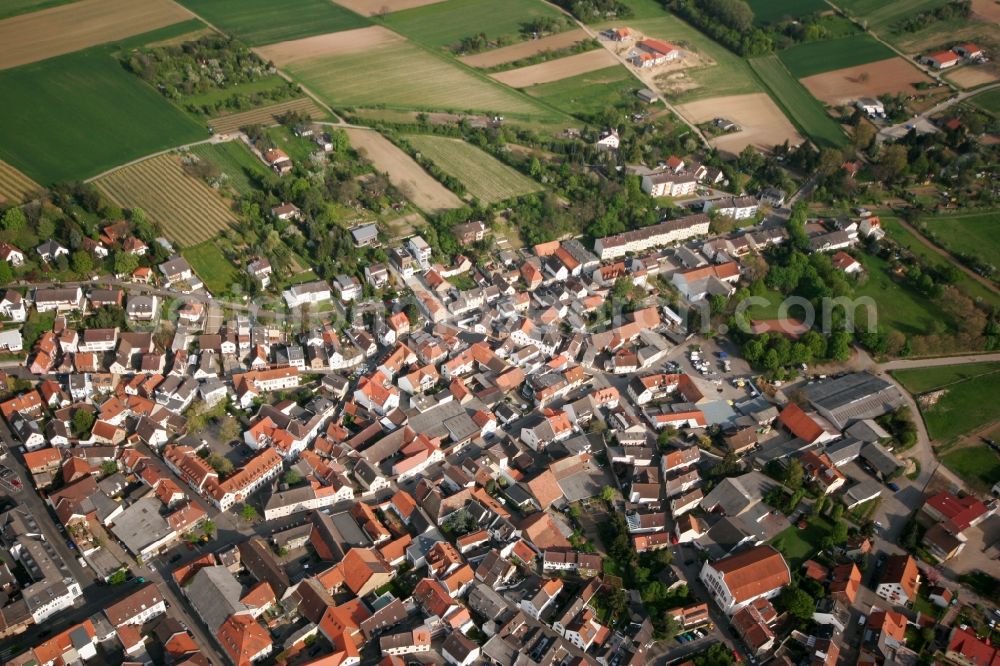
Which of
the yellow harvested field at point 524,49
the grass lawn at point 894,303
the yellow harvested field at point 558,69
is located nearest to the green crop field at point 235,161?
the yellow harvested field at point 558,69

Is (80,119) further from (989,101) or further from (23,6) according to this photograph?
(989,101)

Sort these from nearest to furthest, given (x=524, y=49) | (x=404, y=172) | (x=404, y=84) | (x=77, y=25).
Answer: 1. (x=404, y=172)
2. (x=404, y=84)
3. (x=77, y=25)
4. (x=524, y=49)

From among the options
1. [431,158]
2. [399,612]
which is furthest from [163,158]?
[399,612]

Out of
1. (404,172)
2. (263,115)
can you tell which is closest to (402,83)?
(263,115)

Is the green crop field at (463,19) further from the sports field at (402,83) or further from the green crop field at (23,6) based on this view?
the green crop field at (23,6)

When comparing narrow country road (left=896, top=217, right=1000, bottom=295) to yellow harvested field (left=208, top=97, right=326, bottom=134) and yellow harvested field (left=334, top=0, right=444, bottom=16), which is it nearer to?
yellow harvested field (left=208, top=97, right=326, bottom=134)

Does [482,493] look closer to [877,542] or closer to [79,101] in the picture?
[877,542]
